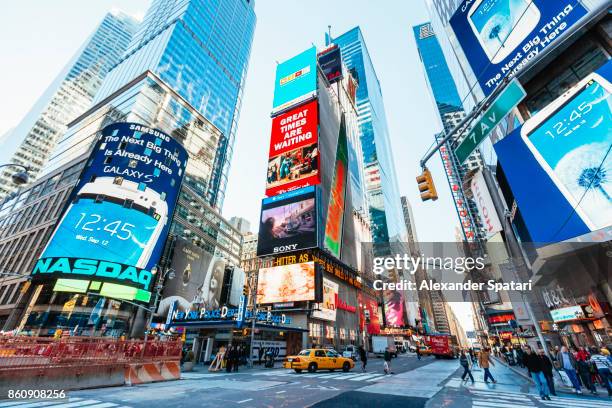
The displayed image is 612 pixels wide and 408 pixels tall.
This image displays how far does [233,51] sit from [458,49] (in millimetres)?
103499

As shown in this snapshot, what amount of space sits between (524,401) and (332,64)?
93.6 metres

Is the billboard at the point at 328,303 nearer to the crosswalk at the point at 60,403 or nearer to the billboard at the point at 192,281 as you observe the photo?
the billboard at the point at 192,281

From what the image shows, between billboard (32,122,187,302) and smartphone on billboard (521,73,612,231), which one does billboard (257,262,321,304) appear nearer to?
billboard (32,122,187,302)

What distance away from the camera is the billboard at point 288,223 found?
44094mm

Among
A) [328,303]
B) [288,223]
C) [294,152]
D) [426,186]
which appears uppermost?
[294,152]

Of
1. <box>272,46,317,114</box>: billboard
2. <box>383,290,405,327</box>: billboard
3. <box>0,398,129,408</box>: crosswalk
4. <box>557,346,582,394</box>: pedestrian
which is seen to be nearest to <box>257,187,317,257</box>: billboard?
<box>272,46,317,114</box>: billboard

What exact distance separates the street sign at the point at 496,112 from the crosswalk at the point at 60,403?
12776mm

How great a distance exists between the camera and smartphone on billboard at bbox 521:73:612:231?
1067 cm

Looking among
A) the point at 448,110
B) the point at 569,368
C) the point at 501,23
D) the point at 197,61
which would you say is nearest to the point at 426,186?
the point at 569,368

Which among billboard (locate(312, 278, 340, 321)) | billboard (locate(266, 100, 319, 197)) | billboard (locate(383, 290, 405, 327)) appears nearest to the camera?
billboard (locate(312, 278, 340, 321))

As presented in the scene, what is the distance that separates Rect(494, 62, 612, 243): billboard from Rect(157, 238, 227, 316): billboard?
46.7 metres

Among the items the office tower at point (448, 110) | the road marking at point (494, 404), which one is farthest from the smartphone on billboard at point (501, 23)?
the office tower at point (448, 110)

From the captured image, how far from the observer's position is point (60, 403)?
848cm

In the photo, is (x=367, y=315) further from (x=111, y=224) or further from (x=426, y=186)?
(x=426, y=186)
